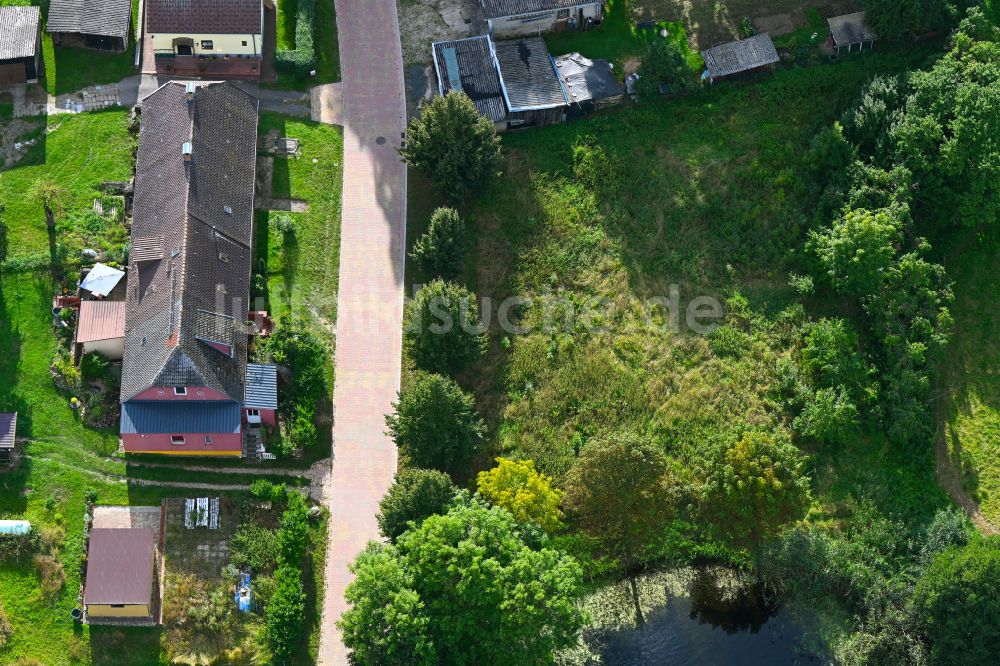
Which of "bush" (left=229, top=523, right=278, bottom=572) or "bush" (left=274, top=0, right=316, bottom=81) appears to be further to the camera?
"bush" (left=274, top=0, right=316, bottom=81)

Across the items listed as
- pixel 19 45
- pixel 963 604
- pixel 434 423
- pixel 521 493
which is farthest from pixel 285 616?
pixel 19 45

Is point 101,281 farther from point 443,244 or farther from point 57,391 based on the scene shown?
point 443,244

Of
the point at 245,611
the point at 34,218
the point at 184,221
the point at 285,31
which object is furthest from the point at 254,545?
the point at 285,31

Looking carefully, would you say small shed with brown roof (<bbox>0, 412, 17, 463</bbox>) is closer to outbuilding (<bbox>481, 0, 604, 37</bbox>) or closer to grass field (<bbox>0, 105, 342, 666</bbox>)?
grass field (<bbox>0, 105, 342, 666</bbox>)

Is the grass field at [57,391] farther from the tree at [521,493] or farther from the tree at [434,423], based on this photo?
the tree at [521,493]

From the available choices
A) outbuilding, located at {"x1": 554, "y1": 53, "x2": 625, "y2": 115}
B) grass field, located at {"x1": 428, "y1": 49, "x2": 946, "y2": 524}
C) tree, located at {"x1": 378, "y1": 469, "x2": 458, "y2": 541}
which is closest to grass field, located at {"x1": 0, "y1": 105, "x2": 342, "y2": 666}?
tree, located at {"x1": 378, "y1": 469, "x2": 458, "y2": 541}

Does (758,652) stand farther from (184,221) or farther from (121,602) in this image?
(184,221)
